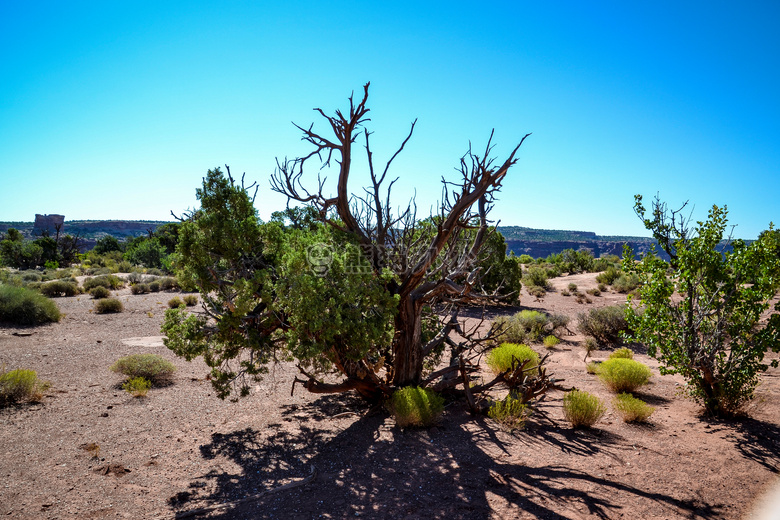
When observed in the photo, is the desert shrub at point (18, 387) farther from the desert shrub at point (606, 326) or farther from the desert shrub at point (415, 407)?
the desert shrub at point (606, 326)

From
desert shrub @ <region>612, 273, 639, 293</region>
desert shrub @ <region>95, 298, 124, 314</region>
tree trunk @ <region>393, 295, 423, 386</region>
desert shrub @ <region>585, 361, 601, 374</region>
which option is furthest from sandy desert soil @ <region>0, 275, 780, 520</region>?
desert shrub @ <region>612, 273, 639, 293</region>

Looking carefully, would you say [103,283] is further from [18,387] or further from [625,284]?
[625,284]

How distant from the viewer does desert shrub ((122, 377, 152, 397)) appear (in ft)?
26.0

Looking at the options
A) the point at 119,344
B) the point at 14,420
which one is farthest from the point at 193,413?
the point at 119,344

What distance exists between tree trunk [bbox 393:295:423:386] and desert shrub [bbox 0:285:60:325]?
12.4 metres

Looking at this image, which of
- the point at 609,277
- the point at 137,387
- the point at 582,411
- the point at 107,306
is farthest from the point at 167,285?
the point at 609,277

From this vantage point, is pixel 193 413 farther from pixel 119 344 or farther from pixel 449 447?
pixel 119 344

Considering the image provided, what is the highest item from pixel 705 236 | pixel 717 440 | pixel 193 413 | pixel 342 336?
pixel 705 236

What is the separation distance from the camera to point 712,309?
6.30m

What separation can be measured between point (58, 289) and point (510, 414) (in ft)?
69.4

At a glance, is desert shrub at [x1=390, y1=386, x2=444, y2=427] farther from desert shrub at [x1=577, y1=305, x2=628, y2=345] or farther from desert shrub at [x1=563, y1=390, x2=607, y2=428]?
desert shrub at [x1=577, y1=305, x2=628, y2=345]

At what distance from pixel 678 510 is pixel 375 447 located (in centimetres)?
333

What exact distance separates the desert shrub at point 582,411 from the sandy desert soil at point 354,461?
149mm

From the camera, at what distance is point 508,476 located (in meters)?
4.96
